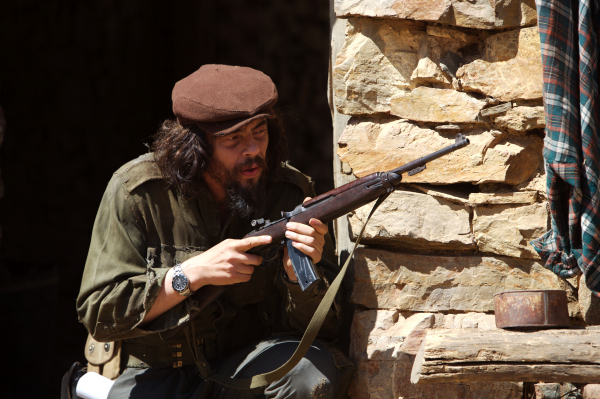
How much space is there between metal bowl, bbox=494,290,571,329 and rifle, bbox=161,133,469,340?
20.4 inches

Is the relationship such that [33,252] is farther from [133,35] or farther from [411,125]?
[411,125]

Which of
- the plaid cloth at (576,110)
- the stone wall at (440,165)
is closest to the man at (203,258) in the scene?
Result: the stone wall at (440,165)

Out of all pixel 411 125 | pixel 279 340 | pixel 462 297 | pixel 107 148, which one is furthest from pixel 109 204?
pixel 107 148

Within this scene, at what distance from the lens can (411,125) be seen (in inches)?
95.0

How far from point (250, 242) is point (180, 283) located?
0.94ft

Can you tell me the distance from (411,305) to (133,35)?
11.7ft

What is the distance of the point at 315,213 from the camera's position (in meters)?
2.25

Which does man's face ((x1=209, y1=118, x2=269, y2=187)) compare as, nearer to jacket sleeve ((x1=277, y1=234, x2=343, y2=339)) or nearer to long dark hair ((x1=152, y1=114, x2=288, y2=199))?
long dark hair ((x1=152, y1=114, x2=288, y2=199))

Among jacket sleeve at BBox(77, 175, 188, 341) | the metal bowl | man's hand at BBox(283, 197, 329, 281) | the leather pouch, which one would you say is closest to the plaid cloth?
the metal bowl

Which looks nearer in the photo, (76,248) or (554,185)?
(554,185)

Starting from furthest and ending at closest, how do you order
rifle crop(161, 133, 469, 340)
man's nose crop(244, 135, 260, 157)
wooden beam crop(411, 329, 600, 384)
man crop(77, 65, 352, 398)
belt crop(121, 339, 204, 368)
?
belt crop(121, 339, 204, 368) < man's nose crop(244, 135, 260, 157) < man crop(77, 65, 352, 398) < rifle crop(161, 133, 469, 340) < wooden beam crop(411, 329, 600, 384)

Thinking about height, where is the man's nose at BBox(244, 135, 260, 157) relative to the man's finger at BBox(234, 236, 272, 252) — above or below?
above

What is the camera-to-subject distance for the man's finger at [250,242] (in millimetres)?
2213

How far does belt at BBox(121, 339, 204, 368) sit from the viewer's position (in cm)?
248
